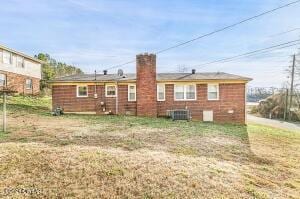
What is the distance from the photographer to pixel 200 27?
68.3ft

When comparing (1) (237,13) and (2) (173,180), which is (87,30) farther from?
(2) (173,180)

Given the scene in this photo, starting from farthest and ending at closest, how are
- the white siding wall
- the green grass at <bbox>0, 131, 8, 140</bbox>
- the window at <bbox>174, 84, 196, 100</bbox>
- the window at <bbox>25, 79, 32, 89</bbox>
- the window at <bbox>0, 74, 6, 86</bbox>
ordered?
the window at <bbox>25, 79, 32, 89</bbox> → the white siding wall → the window at <bbox>0, 74, 6, 86</bbox> → the window at <bbox>174, 84, 196, 100</bbox> → the green grass at <bbox>0, 131, 8, 140</bbox>

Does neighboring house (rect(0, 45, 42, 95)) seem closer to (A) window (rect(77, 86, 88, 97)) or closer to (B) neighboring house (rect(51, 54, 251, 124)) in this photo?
(B) neighboring house (rect(51, 54, 251, 124))

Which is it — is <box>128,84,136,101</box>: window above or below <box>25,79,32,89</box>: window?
below

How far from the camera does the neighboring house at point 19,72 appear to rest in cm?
2933

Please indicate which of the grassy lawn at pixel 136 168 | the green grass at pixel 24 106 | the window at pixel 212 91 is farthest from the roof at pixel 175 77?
the grassy lawn at pixel 136 168

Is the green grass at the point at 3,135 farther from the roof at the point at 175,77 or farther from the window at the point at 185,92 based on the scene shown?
the window at the point at 185,92

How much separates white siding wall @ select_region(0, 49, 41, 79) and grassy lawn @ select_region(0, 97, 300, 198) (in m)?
19.0

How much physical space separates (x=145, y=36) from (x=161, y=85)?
15.0ft

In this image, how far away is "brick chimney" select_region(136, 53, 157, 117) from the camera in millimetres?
23625

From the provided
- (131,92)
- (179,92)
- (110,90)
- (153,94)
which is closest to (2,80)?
(110,90)

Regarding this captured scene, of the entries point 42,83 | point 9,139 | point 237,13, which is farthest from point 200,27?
point 42,83

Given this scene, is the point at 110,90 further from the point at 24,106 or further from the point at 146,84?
the point at 24,106

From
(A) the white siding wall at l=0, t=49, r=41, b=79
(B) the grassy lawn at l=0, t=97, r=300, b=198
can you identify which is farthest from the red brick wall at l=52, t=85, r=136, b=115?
(B) the grassy lawn at l=0, t=97, r=300, b=198
